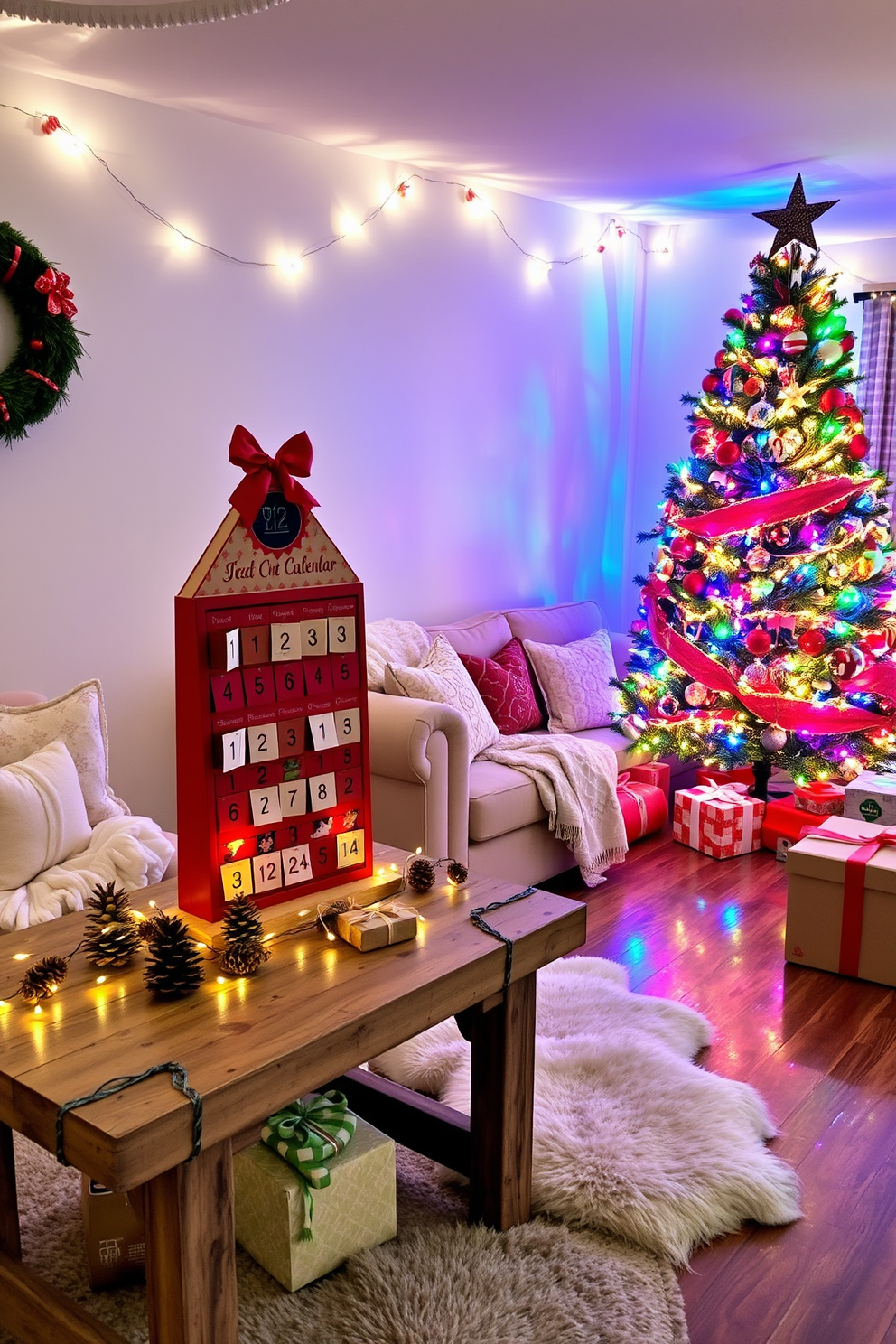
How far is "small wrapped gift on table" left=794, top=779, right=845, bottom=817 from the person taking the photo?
4273 millimetres

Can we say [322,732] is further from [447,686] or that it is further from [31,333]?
[447,686]

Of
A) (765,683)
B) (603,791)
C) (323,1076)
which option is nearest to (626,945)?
(603,791)

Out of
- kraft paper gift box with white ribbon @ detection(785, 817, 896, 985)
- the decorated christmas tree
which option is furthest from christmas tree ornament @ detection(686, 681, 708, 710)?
kraft paper gift box with white ribbon @ detection(785, 817, 896, 985)

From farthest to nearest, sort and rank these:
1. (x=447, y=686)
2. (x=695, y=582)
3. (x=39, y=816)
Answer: (x=695, y=582) < (x=447, y=686) < (x=39, y=816)

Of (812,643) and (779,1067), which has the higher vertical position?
(812,643)

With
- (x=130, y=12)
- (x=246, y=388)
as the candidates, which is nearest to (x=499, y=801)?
(x=246, y=388)

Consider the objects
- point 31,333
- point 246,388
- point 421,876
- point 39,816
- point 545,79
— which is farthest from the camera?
point 246,388

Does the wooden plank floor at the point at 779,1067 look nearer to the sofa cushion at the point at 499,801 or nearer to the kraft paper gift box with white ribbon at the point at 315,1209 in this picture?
the sofa cushion at the point at 499,801

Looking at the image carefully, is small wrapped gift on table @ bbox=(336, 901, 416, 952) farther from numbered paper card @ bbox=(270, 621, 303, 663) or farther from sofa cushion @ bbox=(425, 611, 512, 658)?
sofa cushion @ bbox=(425, 611, 512, 658)

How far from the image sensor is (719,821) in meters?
4.37

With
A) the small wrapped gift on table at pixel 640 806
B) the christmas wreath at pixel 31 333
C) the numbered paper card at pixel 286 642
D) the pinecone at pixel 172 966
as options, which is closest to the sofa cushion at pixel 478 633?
the small wrapped gift on table at pixel 640 806

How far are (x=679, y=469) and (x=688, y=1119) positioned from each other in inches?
120

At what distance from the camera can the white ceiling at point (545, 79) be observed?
9.13 ft

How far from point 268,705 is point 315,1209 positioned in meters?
0.91
